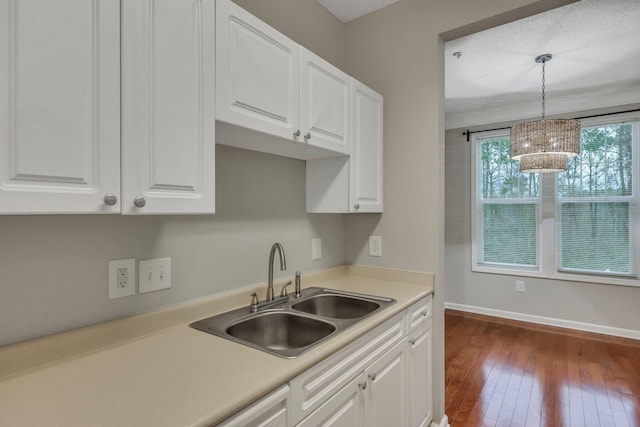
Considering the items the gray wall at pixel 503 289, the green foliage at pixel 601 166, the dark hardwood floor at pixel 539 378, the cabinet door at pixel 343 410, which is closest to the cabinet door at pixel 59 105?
the cabinet door at pixel 343 410

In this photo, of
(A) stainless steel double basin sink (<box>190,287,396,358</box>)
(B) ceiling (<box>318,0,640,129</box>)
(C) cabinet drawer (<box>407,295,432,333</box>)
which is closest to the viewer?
(A) stainless steel double basin sink (<box>190,287,396,358</box>)

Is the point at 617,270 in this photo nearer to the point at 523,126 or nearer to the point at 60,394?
the point at 523,126

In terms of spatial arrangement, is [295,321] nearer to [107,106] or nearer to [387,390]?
[387,390]

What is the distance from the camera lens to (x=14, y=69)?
70 centimetres

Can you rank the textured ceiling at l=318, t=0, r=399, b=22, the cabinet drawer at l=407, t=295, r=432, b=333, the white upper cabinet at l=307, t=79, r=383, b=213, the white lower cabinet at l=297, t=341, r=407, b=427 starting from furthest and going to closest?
the textured ceiling at l=318, t=0, r=399, b=22
the white upper cabinet at l=307, t=79, r=383, b=213
the cabinet drawer at l=407, t=295, r=432, b=333
the white lower cabinet at l=297, t=341, r=407, b=427

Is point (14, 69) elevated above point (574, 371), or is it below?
above

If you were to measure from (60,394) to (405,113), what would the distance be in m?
1.98

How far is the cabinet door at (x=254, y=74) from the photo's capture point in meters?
1.12

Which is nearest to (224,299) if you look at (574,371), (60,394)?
(60,394)

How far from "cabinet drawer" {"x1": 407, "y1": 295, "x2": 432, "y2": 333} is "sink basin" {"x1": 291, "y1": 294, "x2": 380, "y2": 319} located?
206mm

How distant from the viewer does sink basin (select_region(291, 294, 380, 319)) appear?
1686 mm

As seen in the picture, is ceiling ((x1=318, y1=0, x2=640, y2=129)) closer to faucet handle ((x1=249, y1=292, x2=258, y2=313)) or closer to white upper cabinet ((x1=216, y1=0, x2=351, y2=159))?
white upper cabinet ((x1=216, y1=0, x2=351, y2=159))

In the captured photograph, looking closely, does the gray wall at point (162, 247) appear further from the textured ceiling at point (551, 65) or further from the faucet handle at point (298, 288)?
the textured ceiling at point (551, 65)

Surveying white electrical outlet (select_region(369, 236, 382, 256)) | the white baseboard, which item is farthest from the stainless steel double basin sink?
the white baseboard
